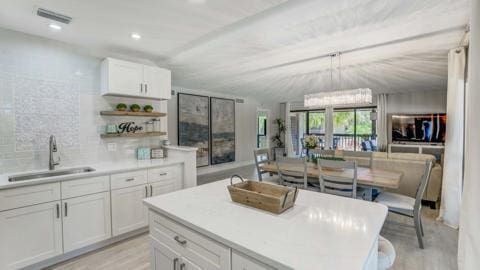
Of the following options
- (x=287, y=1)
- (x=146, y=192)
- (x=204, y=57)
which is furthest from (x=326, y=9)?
(x=146, y=192)

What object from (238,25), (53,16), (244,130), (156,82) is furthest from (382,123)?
(53,16)

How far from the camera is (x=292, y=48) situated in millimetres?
3160

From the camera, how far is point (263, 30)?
2.57m

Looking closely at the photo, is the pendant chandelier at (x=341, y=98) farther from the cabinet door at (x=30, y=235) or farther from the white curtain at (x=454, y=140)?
the cabinet door at (x=30, y=235)

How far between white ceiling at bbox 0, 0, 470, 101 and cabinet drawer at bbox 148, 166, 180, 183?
1.70 metres

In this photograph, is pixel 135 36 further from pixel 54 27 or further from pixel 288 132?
pixel 288 132

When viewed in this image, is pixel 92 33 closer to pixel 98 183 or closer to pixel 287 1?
pixel 98 183

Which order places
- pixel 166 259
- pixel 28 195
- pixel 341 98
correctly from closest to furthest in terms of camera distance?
1. pixel 166 259
2. pixel 28 195
3. pixel 341 98

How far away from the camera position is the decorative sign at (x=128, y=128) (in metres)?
3.32

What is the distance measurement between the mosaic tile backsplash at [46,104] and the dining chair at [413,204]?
3.77 m

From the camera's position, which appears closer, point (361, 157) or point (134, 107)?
point (134, 107)

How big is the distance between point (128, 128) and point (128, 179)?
3.09 ft

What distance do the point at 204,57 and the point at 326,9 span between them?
6.51 feet

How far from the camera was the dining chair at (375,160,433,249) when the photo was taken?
2.42 meters
